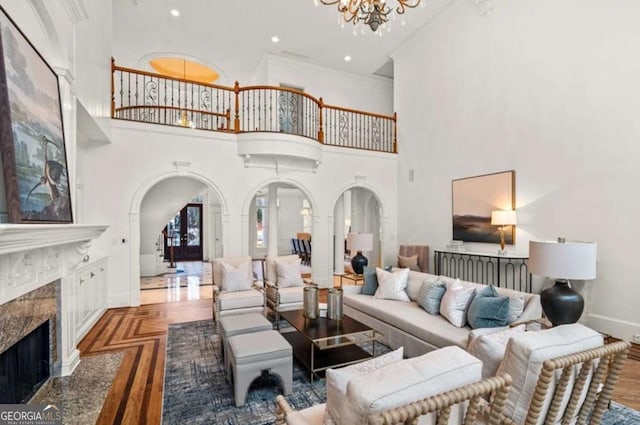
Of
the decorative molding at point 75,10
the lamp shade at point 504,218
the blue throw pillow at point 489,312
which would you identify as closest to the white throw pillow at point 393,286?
the blue throw pillow at point 489,312

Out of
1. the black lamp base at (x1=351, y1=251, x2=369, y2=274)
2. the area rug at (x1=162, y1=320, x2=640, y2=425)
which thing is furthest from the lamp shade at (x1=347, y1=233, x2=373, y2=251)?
the area rug at (x1=162, y1=320, x2=640, y2=425)

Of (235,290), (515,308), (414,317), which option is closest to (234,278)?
(235,290)

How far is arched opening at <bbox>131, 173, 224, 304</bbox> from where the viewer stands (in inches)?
245

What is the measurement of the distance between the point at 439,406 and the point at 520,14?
6504 millimetres

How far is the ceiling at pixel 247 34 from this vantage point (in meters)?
6.60

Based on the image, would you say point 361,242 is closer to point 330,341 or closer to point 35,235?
point 330,341

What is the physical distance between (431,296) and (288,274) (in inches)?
91.0

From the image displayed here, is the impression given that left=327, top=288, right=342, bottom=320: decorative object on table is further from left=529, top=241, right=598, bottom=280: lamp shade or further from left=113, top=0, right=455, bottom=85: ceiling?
left=113, top=0, right=455, bottom=85: ceiling

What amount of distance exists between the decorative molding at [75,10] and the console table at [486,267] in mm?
6258

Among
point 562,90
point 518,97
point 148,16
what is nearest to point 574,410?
point 562,90

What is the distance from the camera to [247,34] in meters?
7.52

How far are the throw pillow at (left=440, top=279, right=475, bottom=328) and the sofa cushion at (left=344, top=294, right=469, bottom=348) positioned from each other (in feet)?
0.24

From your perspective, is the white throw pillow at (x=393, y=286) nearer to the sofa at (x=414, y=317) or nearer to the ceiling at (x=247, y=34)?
the sofa at (x=414, y=317)

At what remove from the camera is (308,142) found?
674cm
